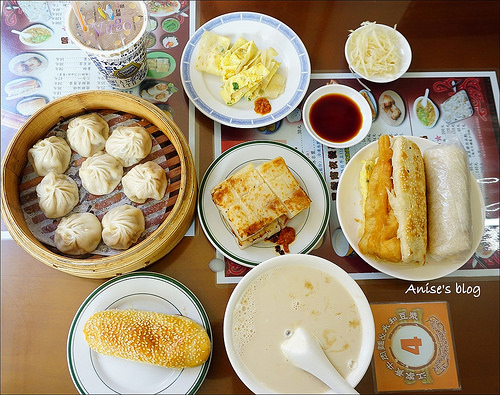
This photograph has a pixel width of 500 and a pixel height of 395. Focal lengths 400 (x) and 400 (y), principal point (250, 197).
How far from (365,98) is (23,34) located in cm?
172

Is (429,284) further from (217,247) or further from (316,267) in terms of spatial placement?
(217,247)

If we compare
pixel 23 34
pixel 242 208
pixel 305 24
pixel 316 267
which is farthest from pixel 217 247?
pixel 23 34

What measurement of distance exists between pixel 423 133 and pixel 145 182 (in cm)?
132

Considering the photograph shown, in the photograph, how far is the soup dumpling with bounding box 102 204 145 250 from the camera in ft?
5.03

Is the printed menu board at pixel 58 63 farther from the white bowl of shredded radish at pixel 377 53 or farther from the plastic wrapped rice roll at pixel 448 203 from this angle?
the plastic wrapped rice roll at pixel 448 203

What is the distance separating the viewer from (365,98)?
1954mm

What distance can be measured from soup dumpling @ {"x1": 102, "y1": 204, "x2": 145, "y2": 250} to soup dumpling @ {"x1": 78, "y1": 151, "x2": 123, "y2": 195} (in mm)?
114

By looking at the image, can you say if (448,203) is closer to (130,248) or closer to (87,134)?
(130,248)

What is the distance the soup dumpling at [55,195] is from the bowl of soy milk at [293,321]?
0.80 metres

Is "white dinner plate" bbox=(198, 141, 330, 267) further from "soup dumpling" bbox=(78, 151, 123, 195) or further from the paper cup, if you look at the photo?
the paper cup

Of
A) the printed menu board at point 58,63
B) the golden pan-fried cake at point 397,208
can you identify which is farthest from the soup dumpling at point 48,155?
the golden pan-fried cake at point 397,208

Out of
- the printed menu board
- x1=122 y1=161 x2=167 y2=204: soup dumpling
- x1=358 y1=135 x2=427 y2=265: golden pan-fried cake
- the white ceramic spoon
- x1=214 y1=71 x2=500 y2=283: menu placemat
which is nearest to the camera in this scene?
the white ceramic spoon

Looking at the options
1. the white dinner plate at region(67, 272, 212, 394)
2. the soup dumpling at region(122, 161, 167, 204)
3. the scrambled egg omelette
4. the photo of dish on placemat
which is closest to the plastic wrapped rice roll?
the scrambled egg omelette

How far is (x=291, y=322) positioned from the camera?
51.0 inches
